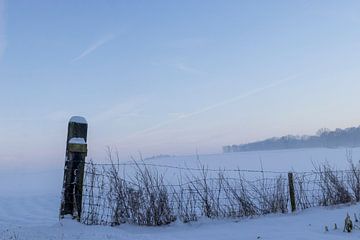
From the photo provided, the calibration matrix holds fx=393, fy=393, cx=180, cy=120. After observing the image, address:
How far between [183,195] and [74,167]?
8.18ft

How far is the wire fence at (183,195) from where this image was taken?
24.2 ft

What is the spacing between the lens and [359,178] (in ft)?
32.6

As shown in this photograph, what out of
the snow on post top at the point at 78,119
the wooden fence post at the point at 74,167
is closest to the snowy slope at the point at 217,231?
the wooden fence post at the point at 74,167

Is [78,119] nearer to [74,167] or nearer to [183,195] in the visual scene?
[74,167]

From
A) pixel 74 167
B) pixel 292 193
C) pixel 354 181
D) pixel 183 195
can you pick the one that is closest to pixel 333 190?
pixel 354 181

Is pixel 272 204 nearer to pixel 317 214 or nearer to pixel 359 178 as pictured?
pixel 317 214

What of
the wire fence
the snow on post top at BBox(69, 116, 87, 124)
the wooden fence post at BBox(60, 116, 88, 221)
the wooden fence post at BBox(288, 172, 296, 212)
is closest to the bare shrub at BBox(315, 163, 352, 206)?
the wire fence

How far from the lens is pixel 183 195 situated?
324 inches

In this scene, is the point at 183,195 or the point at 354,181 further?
the point at 354,181

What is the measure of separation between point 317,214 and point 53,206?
25.3 feet

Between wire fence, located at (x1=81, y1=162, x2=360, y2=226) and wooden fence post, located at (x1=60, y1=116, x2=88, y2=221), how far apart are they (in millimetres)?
274

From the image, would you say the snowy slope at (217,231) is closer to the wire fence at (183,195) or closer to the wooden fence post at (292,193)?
the wire fence at (183,195)

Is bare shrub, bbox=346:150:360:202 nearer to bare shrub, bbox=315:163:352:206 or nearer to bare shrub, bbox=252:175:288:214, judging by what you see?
bare shrub, bbox=315:163:352:206

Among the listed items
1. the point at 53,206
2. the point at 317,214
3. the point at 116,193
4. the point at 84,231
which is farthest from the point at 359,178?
the point at 53,206
